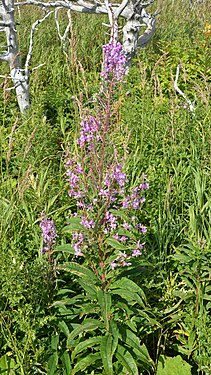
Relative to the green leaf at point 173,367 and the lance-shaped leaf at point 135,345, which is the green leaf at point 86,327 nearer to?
the lance-shaped leaf at point 135,345

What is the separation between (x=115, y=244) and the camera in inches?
82.5

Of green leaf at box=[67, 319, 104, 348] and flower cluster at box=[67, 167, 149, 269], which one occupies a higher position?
flower cluster at box=[67, 167, 149, 269]

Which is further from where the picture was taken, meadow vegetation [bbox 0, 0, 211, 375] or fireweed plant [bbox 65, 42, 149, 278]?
meadow vegetation [bbox 0, 0, 211, 375]

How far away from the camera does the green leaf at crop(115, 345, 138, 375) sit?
6.81 ft

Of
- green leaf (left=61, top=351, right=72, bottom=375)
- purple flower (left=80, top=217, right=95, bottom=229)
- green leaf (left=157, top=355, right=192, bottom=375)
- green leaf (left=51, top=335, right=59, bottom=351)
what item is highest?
purple flower (left=80, top=217, right=95, bottom=229)

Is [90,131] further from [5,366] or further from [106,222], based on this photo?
[5,366]

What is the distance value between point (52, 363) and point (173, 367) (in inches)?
24.5

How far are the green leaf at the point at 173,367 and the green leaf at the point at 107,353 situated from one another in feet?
1.47

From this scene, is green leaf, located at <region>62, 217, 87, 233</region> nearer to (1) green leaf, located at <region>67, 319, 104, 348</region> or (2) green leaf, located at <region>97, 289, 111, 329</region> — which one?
(2) green leaf, located at <region>97, 289, 111, 329</region>

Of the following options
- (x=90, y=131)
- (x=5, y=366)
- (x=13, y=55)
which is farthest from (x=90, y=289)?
(x=13, y=55)

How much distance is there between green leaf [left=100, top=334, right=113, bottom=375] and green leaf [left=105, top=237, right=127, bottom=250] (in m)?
0.39

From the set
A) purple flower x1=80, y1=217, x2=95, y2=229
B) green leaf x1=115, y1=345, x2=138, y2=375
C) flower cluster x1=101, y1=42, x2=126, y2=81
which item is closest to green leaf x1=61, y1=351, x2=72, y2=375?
green leaf x1=115, y1=345, x2=138, y2=375

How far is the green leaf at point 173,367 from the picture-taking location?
2.37 meters

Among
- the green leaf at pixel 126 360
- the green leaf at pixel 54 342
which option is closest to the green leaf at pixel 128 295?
the green leaf at pixel 126 360
